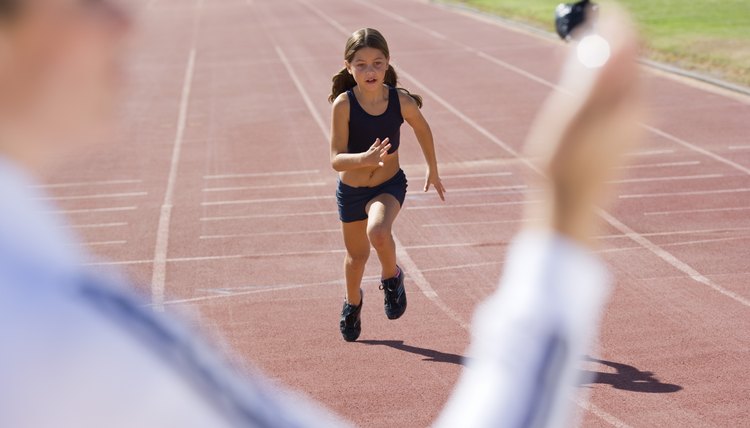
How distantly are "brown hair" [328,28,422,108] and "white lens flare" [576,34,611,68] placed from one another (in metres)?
6.55

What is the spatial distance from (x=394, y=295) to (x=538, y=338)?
24.0 ft

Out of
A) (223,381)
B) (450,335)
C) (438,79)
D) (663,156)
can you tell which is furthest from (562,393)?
(438,79)

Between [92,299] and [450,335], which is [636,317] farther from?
[92,299]

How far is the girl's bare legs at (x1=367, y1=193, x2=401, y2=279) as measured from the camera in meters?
7.52

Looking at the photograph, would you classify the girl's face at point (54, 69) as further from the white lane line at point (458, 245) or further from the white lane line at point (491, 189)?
the white lane line at point (491, 189)

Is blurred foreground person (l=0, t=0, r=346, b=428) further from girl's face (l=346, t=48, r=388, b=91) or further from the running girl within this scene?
girl's face (l=346, t=48, r=388, b=91)

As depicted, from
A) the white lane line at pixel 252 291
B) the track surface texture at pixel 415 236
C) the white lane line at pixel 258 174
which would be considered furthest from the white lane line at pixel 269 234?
the white lane line at pixel 258 174

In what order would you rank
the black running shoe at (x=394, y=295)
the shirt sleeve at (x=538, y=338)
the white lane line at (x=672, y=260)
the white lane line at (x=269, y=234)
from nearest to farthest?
the shirt sleeve at (x=538, y=338) → the black running shoe at (x=394, y=295) → the white lane line at (x=672, y=260) → the white lane line at (x=269, y=234)

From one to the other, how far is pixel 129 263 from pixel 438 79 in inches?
558

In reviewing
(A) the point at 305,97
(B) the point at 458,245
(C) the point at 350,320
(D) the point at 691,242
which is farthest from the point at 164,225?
(A) the point at 305,97

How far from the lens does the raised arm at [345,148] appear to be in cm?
710

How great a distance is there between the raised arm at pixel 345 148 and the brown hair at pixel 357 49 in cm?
22

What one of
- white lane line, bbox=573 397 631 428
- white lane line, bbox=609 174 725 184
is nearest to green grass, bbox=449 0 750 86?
white lane line, bbox=609 174 725 184

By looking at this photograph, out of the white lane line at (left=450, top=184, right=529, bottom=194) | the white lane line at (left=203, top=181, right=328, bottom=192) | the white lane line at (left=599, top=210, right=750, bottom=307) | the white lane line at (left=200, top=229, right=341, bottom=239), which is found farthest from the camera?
the white lane line at (left=203, top=181, right=328, bottom=192)
